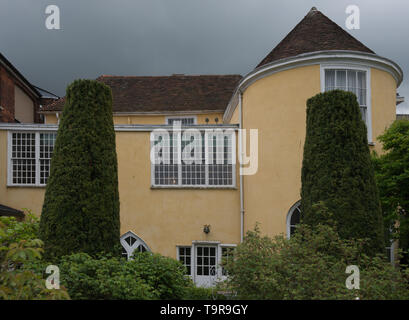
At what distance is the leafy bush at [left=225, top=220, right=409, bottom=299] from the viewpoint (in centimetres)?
758

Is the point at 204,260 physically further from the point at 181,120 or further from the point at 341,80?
the point at 181,120

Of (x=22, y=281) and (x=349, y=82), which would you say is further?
(x=349, y=82)

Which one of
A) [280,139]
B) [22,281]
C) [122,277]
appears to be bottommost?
[122,277]

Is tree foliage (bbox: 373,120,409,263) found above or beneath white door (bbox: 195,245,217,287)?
above

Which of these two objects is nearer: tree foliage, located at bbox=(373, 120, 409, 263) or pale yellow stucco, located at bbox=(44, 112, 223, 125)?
tree foliage, located at bbox=(373, 120, 409, 263)

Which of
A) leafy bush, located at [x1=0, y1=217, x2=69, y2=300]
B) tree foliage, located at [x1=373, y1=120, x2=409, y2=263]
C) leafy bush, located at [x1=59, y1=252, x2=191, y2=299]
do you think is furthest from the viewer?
tree foliage, located at [x1=373, y1=120, x2=409, y2=263]

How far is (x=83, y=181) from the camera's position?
10.8 metres

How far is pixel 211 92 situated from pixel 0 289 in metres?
21.0

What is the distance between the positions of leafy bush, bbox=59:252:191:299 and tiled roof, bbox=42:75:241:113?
48.6ft

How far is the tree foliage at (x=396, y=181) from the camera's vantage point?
467 inches

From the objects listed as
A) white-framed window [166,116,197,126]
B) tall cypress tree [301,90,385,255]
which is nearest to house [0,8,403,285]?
tall cypress tree [301,90,385,255]

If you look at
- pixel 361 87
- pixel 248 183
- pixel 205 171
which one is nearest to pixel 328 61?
pixel 361 87

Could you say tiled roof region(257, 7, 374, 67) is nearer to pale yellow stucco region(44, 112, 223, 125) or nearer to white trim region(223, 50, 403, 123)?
white trim region(223, 50, 403, 123)

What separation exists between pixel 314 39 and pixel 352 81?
87.6 inches
